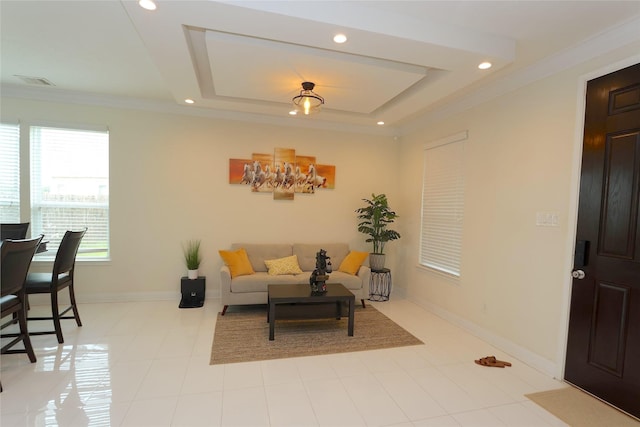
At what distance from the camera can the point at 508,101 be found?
3189 mm

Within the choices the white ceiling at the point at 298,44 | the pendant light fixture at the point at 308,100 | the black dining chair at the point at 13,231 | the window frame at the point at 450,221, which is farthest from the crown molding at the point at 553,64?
the black dining chair at the point at 13,231

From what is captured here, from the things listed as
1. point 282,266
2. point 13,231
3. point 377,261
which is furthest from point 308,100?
point 13,231

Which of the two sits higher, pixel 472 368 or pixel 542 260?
pixel 542 260

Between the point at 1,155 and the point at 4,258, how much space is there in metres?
2.65

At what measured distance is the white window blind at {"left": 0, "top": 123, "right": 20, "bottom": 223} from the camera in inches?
154

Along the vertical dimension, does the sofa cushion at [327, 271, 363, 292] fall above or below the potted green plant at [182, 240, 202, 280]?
below

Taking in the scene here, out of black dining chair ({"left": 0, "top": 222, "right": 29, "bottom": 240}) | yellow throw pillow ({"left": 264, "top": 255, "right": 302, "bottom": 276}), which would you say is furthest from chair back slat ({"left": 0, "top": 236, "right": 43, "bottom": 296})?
yellow throw pillow ({"left": 264, "top": 255, "right": 302, "bottom": 276})

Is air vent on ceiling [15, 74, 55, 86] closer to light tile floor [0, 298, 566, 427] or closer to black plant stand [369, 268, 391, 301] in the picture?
light tile floor [0, 298, 566, 427]

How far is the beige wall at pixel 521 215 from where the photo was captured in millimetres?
2621

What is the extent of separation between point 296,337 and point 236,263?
135cm

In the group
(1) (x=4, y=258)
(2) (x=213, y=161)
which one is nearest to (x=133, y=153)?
(2) (x=213, y=161)

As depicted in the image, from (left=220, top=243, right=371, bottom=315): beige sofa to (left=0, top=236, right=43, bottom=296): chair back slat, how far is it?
1.83 metres

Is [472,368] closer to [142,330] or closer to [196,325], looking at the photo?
[196,325]

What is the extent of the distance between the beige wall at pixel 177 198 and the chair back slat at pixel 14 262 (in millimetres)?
1824
